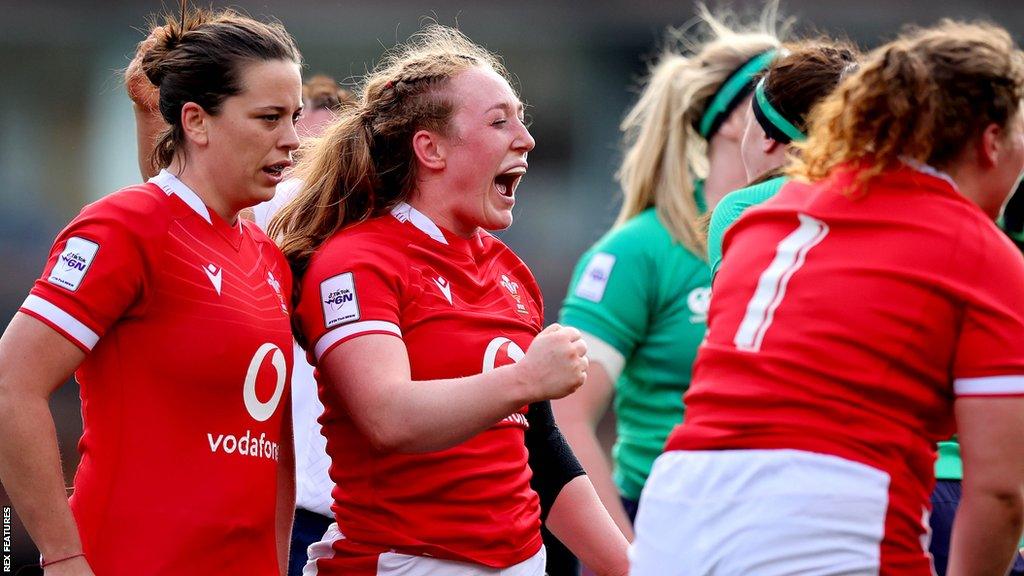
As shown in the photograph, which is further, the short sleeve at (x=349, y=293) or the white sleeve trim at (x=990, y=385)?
the short sleeve at (x=349, y=293)

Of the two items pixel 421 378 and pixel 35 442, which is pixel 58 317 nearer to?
pixel 35 442

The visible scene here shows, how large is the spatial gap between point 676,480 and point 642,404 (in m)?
1.99

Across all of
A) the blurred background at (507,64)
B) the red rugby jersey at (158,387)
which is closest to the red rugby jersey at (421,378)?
the red rugby jersey at (158,387)

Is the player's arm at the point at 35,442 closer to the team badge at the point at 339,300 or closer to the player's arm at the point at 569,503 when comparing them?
the team badge at the point at 339,300

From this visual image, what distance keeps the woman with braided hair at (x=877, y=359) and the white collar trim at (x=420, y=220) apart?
0.79m

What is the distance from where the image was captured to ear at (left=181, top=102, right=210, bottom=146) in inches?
104

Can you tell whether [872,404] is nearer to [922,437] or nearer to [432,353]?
[922,437]

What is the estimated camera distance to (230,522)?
98.7 inches

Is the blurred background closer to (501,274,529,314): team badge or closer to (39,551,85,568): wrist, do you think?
(501,274,529,314): team badge

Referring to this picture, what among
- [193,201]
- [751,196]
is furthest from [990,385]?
[193,201]

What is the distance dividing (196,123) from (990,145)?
150cm

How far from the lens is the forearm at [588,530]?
9.86 feet

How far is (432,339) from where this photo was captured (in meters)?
2.69

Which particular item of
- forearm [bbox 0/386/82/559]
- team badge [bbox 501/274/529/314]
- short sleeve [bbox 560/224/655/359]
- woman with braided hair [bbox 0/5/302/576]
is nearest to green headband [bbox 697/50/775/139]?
short sleeve [bbox 560/224/655/359]
